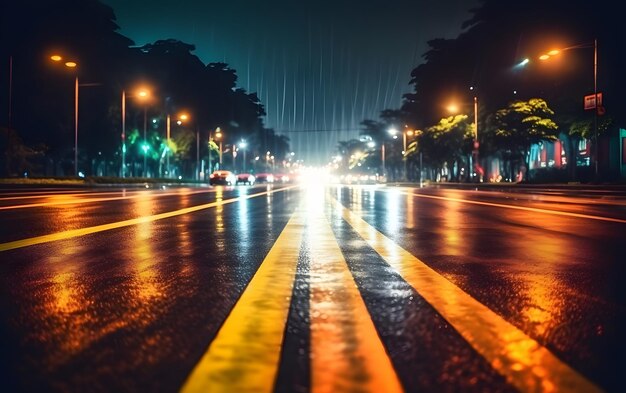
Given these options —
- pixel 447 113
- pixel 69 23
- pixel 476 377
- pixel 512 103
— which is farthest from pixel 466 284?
pixel 447 113

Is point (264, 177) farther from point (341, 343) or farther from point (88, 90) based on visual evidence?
point (341, 343)

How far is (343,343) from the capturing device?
11.3 ft

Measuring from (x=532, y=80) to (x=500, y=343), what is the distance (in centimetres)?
5103

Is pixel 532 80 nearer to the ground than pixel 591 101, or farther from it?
farther from it

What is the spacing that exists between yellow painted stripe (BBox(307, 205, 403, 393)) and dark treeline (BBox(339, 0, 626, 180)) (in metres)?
38.1

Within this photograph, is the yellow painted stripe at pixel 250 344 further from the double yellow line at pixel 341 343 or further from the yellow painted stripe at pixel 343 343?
the yellow painted stripe at pixel 343 343

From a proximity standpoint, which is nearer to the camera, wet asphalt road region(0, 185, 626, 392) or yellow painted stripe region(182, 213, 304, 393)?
yellow painted stripe region(182, 213, 304, 393)

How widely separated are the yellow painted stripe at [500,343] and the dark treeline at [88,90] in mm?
37207

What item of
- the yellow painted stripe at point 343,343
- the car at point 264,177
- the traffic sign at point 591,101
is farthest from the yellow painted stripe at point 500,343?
the car at point 264,177

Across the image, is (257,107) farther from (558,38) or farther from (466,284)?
(466,284)

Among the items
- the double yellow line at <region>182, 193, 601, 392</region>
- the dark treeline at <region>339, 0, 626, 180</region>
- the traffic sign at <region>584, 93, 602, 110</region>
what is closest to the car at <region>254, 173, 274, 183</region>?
the dark treeline at <region>339, 0, 626, 180</region>

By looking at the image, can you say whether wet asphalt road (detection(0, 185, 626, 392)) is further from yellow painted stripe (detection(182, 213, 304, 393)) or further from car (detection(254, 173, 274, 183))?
car (detection(254, 173, 274, 183))

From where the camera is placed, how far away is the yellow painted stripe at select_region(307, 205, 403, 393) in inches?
111

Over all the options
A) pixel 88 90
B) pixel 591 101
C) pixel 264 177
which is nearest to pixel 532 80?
pixel 591 101
